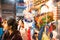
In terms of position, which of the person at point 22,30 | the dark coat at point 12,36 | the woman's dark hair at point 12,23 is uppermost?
the woman's dark hair at point 12,23

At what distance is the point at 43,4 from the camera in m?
2.10

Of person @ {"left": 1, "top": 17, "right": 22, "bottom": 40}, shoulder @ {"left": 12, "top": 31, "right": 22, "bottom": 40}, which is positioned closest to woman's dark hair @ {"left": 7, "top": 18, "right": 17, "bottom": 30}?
person @ {"left": 1, "top": 17, "right": 22, "bottom": 40}

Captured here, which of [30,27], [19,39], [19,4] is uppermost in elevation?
[19,4]

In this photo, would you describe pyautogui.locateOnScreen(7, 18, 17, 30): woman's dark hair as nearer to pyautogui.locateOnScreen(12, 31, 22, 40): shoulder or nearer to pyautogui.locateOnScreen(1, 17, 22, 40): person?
pyautogui.locateOnScreen(1, 17, 22, 40): person

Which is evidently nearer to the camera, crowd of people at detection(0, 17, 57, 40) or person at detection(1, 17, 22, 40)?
crowd of people at detection(0, 17, 57, 40)

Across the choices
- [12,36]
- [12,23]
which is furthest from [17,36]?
[12,23]

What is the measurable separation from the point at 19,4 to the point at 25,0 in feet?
0.57

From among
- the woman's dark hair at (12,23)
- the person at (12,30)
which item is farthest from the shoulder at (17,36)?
the woman's dark hair at (12,23)

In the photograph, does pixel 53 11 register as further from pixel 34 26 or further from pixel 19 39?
pixel 19 39

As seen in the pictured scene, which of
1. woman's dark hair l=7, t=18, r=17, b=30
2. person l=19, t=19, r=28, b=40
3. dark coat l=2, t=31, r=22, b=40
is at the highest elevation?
woman's dark hair l=7, t=18, r=17, b=30

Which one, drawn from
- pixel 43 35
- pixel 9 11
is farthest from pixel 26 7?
pixel 43 35

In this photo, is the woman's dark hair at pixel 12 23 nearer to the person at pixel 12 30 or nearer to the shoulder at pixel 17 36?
the person at pixel 12 30

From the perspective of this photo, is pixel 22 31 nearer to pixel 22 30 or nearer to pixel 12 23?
pixel 22 30

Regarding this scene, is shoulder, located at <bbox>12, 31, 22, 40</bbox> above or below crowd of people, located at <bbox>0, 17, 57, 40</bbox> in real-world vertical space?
below
